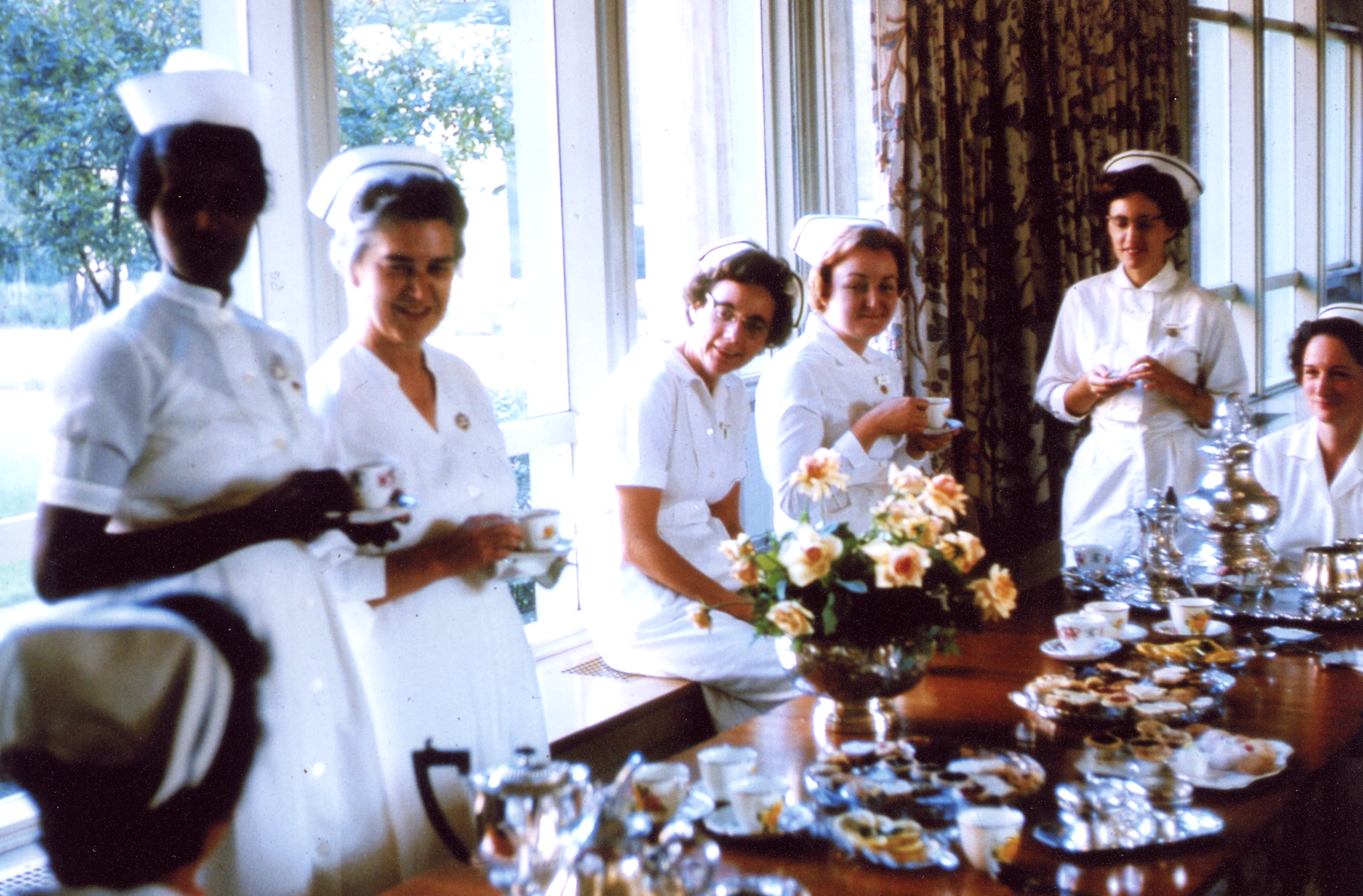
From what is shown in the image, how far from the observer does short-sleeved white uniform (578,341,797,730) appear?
254 cm

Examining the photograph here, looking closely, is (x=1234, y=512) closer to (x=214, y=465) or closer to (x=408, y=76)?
(x=408, y=76)

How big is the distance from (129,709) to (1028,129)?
3.79 m

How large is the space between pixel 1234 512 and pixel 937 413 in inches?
23.5

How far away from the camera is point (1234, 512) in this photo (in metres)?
2.48

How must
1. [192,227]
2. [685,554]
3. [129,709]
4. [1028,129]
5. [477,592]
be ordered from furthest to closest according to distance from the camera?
1. [1028,129]
2. [685,554]
3. [477,592]
4. [192,227]
5. [129,709]

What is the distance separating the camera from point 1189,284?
11.4 ft

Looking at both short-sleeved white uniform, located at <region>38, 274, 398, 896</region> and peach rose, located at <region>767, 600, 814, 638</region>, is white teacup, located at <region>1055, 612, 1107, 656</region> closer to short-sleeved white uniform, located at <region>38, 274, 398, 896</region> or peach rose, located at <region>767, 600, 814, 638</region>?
peach rose, located at <region>767, 600, 814, 638</region>

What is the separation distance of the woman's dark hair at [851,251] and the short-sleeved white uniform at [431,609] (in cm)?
120

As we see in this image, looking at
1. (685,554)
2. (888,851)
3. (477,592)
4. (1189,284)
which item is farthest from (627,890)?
(1189,284)

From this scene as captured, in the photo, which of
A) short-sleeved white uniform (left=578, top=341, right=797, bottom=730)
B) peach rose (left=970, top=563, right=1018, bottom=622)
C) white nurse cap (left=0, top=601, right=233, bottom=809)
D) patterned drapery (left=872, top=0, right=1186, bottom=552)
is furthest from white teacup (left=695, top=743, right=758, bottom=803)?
patterned drapery (left=872, top=0, right=1186, bottom=552)

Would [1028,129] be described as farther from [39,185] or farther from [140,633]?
[140,633]

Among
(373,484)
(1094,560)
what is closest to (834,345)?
(1094,560)

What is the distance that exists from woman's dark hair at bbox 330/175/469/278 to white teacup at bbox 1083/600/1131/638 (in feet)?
4.08

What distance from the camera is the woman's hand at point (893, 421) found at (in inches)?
106
